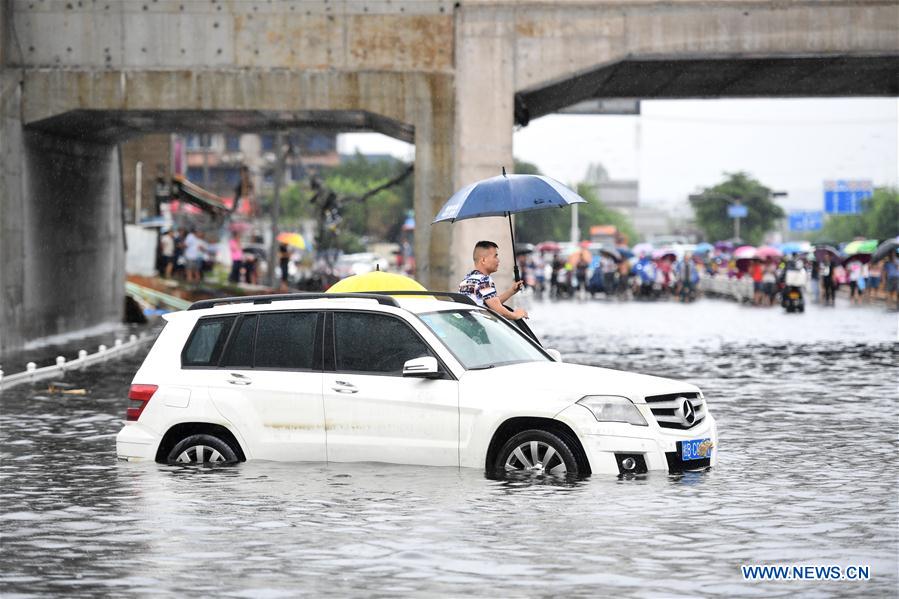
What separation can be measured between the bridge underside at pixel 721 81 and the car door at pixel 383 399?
1653 centimetres

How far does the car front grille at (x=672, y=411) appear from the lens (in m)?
11.3

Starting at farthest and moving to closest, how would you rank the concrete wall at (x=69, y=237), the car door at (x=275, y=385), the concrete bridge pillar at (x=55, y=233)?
the concrete wall at (x=69, y=237), the concrete bridge pillar at (x=55, y=233), the car door at (x=275, y=385)

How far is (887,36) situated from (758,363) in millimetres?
6181

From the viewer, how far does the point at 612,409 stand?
11.1 m

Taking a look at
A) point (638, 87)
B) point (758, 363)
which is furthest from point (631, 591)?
point (638, 87)

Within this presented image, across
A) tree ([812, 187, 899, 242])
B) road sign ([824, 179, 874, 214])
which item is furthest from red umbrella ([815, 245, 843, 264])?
tree ([812, 187, 899, 242])

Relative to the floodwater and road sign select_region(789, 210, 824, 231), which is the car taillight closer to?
the floodwater

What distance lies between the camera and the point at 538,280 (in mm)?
70250

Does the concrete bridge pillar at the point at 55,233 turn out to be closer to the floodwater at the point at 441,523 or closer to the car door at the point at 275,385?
the floodwater at the point at 441,523

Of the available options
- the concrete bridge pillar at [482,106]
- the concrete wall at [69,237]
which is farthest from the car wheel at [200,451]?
the concrete wall at [69,237]

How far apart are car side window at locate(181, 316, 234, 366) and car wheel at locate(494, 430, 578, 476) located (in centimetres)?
230

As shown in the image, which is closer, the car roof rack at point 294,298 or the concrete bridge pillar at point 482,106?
the car roof rack at point 294,298

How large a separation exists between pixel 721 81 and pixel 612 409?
21.1 meters

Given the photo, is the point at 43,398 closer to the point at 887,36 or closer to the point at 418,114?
the point at 418,114
